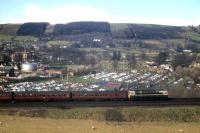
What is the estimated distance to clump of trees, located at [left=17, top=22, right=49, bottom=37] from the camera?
403 ft

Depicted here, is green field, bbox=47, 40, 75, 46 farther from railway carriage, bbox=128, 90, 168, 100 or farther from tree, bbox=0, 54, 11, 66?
railway carriage, bbox=128, 90, 168, 100

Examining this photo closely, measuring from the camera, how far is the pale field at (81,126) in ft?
95.2

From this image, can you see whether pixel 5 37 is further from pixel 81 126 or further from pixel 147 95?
pixel 81 126

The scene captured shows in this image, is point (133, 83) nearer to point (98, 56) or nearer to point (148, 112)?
point (98, 56)

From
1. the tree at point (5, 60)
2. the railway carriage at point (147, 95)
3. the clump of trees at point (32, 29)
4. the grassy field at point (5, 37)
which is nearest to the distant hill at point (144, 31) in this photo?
the clump of trees at point (32, 29)

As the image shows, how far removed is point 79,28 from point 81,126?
9608 cm

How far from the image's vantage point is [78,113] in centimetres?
3744

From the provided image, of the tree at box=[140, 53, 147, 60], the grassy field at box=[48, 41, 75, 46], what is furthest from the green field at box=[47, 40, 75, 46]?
the tree at box=[140, 53, 147, 60]

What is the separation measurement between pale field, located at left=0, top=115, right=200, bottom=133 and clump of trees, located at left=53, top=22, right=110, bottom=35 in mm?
90213

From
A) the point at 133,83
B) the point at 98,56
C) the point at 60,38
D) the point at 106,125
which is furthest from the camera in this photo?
the point at 60,38

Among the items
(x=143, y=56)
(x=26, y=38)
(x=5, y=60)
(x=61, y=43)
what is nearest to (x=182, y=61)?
(x=143, y=56)

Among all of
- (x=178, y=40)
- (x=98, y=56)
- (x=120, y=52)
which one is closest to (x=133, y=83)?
(x=98, y=56)

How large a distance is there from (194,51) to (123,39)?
24429 mm

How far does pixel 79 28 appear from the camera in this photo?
12588 centimetres
